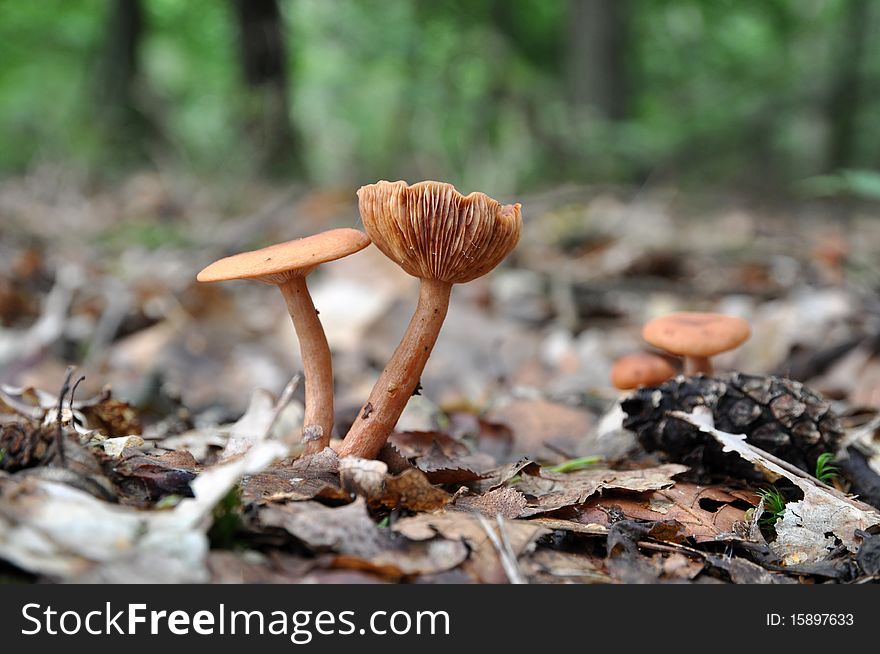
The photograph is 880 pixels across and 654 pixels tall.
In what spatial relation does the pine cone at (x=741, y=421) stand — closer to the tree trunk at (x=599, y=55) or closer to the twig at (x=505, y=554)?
the twig at (x=505, y=554)

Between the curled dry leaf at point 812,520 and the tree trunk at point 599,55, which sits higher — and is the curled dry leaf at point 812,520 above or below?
below

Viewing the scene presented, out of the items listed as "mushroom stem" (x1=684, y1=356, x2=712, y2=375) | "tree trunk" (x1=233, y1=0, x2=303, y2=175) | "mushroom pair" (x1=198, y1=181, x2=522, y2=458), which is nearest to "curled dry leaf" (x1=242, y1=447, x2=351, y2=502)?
"mushroom pair" (x1=198, y1=181, x2=522, y2=458)

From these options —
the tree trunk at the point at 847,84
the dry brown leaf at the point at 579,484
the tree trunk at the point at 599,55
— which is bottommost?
the dry brown leaf at the point at 579,484

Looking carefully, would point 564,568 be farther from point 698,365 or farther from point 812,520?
point 698,365

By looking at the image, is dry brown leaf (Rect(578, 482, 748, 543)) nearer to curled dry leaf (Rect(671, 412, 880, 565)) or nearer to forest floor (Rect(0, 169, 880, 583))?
forest floor (Rect(0, 169, 880, 583))

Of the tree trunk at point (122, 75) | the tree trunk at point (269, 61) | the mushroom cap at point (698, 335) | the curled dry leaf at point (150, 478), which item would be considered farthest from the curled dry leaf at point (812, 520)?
the tree trunk at point (122, 75)

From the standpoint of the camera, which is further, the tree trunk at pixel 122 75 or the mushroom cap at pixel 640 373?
the tree trunk at pixel 122 75

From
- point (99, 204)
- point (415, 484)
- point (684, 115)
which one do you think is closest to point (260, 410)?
point (415, 484)
